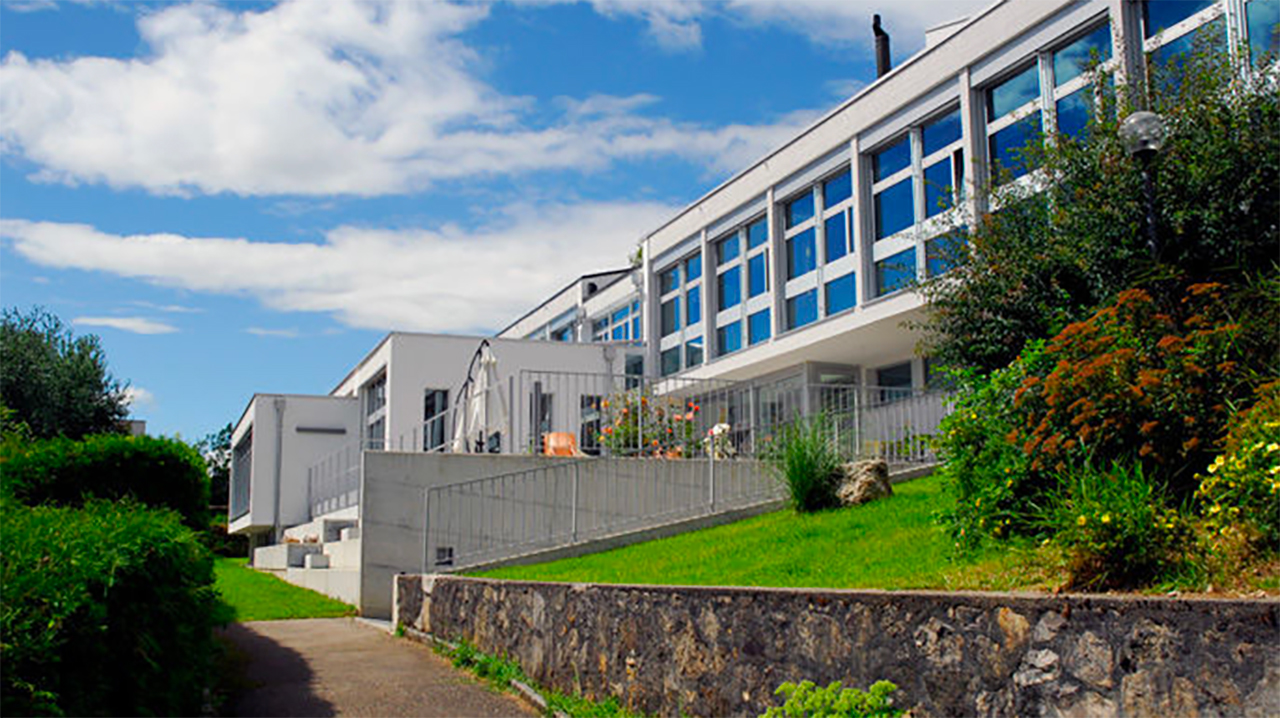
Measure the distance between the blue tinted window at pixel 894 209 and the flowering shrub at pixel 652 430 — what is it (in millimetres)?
8098

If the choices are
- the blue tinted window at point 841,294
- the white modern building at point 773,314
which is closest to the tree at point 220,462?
the white modern building at point 773,314

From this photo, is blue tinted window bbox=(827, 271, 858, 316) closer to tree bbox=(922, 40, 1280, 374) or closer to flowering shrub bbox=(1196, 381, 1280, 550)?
tree bbox=(922, 40, 1280, 374)

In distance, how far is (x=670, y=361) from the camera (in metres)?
34.9

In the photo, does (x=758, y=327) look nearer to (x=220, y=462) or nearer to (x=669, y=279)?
(x=669, y=279)

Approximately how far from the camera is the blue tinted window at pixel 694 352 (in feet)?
109

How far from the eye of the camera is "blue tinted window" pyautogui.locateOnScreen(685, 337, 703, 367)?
33188 mm

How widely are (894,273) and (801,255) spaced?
4090 mm

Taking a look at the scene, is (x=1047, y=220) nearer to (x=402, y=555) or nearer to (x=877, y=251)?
(x=402, y=555)

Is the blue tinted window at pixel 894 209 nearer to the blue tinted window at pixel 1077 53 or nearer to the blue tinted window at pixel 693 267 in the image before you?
the blue tinted window at pixel 1077 53

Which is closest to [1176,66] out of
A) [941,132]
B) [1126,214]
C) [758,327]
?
[1126,214]

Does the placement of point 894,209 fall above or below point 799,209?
below

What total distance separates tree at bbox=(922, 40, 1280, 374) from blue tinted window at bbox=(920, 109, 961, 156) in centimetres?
883

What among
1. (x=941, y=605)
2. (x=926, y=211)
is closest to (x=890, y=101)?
(x=926, y=211)

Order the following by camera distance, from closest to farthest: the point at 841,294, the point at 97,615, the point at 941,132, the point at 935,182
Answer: the point at 97,615
the point at 935,182
the point at 941,132
the point at 841,294
